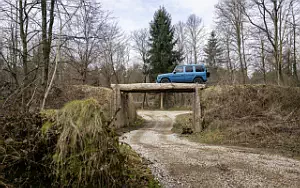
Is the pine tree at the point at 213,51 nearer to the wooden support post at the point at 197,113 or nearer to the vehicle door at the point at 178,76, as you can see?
the vehicle door at the point at 178,76

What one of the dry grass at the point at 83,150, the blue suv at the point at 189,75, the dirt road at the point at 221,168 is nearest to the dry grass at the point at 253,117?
the dirt road at the point at 221,168

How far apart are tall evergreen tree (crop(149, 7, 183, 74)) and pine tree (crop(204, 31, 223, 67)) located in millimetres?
5959

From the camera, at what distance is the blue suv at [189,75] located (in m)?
15.4

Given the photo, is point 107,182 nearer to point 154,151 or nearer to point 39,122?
point 39,122

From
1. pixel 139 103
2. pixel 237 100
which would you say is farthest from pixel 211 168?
pixel 139 103

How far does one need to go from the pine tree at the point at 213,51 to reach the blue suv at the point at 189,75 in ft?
55.1

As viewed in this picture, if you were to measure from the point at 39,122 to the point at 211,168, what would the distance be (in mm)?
4579

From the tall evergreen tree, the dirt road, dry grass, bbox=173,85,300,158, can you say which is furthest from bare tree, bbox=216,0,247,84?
the dirt road

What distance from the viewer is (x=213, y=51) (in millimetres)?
31453

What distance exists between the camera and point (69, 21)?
23.6 ft

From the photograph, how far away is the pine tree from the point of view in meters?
31.2

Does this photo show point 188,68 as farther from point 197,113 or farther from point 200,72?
point 197,113

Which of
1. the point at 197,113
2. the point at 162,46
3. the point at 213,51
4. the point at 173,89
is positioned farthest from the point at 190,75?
the point at 213,51

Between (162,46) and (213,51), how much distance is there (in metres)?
8.62
